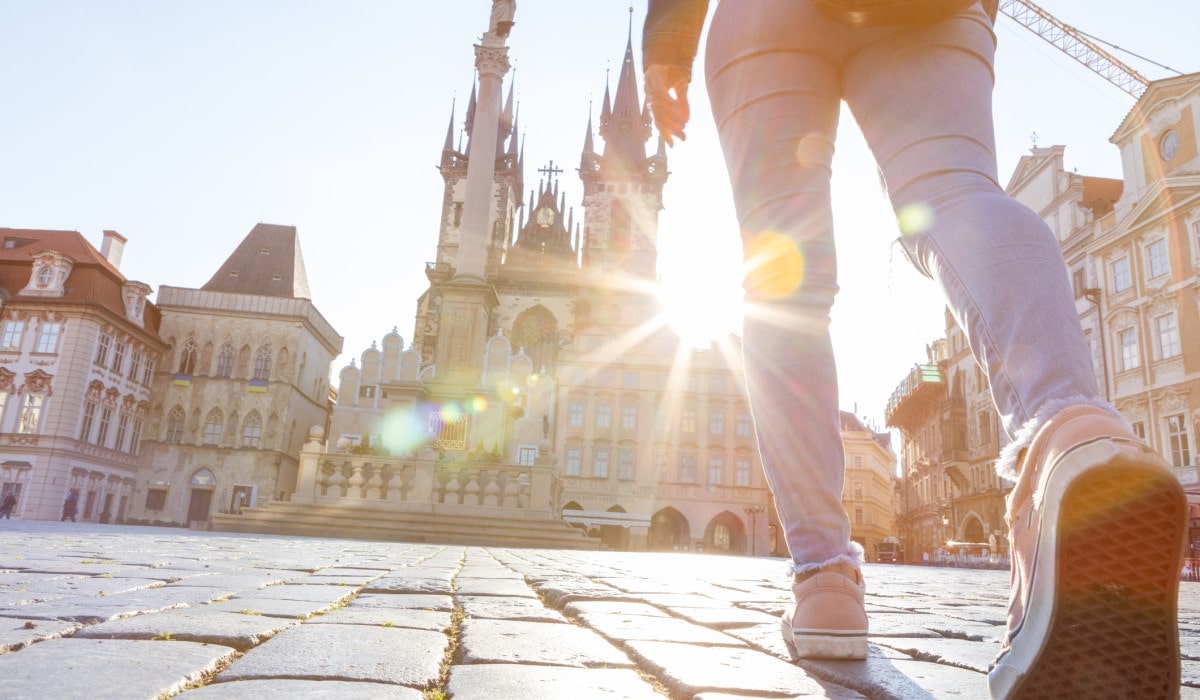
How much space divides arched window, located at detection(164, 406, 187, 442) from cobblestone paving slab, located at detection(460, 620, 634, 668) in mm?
42949

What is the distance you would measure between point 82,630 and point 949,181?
2.00m

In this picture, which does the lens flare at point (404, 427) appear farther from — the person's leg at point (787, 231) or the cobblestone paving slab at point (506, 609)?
the person's leg at point (787, 231)

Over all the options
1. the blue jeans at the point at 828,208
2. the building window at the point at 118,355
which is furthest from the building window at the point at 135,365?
the blue jeans at the point at 828,208

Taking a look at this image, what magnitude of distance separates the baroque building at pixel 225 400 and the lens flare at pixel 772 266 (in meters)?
40.5

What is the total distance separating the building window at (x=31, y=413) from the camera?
3422 centimetres

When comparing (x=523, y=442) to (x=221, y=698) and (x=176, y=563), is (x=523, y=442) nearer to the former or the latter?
(x=176, y=563)

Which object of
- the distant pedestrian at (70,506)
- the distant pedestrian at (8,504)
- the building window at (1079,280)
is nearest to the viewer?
the building window at (1079,280)

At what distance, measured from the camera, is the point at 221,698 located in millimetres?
1188

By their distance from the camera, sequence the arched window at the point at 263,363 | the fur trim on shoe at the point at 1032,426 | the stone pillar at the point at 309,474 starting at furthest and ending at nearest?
the arched window at the point at 263,363
the stone pillar at the point at 309,474
the fur trim on shoe at the point at 1032,426

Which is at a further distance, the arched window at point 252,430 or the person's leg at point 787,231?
the arched window at point 252,430

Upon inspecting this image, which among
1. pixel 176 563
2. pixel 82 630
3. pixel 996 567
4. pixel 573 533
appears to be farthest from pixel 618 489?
pixel 82 630

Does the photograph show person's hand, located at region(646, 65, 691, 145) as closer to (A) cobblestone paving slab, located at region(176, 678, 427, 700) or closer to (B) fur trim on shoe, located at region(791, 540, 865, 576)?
(B) fur trim on shoe, located at region(791, 540, 865, 576)

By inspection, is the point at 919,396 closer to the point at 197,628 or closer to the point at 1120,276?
the point at 1120,276

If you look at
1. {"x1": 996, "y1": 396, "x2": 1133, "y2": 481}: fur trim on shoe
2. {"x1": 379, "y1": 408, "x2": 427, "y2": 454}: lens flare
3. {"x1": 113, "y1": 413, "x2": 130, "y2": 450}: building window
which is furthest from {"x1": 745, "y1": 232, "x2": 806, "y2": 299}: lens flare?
{"x1": 113, "y1": 413, "x2": 130, "y2": 450}: building window
